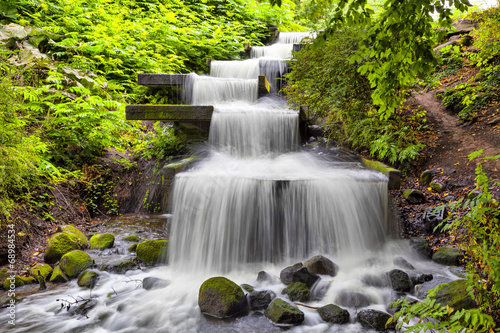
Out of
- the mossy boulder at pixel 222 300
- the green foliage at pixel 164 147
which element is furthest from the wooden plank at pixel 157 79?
the mossy boulder at pixel 222 300

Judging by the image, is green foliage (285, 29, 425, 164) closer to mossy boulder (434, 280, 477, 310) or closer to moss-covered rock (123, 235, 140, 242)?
mossy boulder (434, 280, 477, 310)

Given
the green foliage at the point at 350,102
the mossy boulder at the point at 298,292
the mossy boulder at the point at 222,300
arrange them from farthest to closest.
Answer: the green foliage at the point at 350,102
the mossy boulder at the point at 298,292
the mossy boulder at the point at 222,300

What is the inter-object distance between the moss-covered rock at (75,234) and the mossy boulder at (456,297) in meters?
5.48

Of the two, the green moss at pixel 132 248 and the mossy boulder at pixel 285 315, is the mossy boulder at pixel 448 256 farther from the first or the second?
the green moss at pixel 132 248

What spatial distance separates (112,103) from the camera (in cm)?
748

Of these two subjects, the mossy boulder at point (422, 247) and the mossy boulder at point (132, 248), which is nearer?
the mossy boulder at point (422, 247)

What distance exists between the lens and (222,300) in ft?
11.9

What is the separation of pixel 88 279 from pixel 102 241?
3.75 feet

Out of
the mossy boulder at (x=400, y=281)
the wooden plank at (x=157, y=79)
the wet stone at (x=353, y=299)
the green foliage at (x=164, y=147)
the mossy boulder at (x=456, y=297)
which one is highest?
the wooden plank at (x=157, y=79)

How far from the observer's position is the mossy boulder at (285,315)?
135 inches

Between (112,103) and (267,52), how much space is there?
23.2 feet

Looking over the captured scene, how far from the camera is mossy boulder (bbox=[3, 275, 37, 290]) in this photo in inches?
160

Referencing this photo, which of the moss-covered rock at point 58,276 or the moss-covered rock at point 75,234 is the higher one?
the moss-covered rock at point 75,234

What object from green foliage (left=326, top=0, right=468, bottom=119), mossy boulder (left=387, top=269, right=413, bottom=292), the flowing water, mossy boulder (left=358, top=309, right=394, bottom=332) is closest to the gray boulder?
the flowing water
